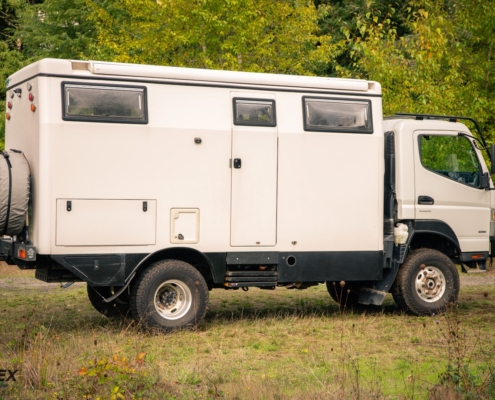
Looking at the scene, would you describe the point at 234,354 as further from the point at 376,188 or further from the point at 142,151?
the point at 376,188

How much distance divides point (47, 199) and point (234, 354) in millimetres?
2764

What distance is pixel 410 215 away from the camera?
1186 cm

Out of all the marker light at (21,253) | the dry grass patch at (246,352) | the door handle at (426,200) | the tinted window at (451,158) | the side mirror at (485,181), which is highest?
the tinted window at (451,158)

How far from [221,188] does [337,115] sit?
1.91 m


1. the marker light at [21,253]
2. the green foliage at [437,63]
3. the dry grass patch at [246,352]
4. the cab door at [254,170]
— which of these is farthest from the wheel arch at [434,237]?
the green foliage at [437,63]

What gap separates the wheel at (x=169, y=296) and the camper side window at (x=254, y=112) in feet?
6.45

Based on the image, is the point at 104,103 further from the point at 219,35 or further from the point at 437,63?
the point at 437,63

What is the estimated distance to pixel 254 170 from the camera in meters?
10.8

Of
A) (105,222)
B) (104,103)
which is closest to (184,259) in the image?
(105,222)

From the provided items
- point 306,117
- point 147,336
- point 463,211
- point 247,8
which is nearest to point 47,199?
point 147,336

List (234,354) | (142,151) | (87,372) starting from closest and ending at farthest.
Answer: (87,372)
(234,354)
(142,151)

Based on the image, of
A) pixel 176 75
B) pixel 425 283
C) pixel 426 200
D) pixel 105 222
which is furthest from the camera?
pixel 425 283

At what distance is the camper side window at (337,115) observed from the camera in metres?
11.1

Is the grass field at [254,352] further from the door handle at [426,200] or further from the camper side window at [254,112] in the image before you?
the camper side window at [254,112]
